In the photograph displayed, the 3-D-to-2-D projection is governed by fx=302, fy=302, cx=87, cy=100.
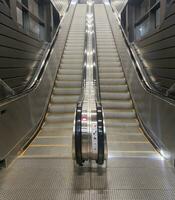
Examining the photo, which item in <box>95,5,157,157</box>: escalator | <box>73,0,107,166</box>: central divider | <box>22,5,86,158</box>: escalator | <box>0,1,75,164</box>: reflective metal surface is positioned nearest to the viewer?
<box>73,0,107,166</box>: central divider

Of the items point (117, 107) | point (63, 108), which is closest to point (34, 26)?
point (63, 108)

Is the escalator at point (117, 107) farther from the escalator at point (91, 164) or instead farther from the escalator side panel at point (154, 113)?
the escalator side panel at point (154, 113)

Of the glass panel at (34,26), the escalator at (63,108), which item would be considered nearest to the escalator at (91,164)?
the escalator at (63,108)

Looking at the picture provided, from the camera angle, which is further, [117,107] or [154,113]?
[117,107]

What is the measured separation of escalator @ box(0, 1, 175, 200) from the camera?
3.06m

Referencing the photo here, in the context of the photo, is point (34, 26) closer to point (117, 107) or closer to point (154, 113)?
point (117, 107)

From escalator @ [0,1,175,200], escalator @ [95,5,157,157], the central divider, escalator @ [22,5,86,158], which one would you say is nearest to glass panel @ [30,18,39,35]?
escalator @ [22,5,86,158]

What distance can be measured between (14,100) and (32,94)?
1477 mm

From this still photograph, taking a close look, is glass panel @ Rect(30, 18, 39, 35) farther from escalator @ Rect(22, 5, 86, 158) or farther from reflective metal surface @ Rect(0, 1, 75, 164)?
escalator @ Rect(22, 5, 86, 158)

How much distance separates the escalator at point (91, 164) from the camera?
3.06 m

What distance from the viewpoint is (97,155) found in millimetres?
3674

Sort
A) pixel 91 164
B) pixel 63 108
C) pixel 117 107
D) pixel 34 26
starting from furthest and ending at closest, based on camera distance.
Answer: pixel 34 26
pixel 117 107
pixel 63 108
pixel 91 164

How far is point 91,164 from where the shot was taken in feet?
13.0

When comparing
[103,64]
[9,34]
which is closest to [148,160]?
[9,34]
